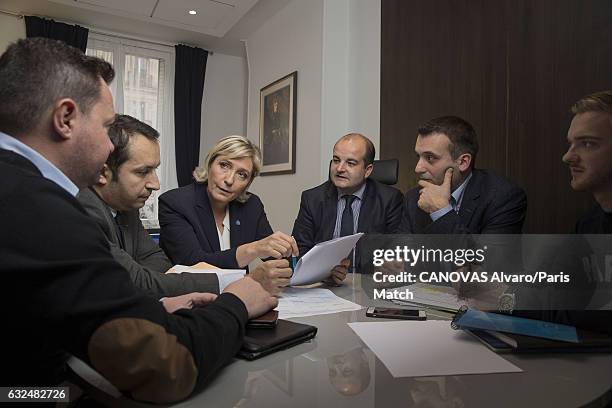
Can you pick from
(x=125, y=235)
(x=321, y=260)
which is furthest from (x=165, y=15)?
(x=321, y=260)

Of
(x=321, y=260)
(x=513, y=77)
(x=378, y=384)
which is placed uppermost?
(x=513, y=77)

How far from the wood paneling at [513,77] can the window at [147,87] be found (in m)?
3.20

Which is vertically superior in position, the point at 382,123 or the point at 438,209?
the point at 382,123

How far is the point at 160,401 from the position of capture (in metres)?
0.60

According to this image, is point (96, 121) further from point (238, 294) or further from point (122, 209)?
point (122, 209)

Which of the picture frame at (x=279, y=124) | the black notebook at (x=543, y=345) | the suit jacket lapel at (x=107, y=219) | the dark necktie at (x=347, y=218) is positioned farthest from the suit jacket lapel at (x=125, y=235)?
the picture frame at (x=279, y=124)

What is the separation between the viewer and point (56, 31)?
442 centimetres

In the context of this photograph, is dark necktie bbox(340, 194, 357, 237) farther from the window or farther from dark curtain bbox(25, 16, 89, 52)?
dark curtain bbox(25, 16, 89, 52)

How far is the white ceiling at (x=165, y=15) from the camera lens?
3.90m

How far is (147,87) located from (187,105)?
51 cm

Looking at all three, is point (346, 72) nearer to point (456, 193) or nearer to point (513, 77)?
point (513, 77)

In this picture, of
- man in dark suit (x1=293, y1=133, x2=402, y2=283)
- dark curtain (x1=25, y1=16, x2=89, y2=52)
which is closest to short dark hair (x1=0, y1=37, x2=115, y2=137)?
man in dark suit (x1=293, y1=133, x2=402, y2=283)

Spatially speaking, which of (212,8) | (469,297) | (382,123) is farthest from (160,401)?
(212,8)

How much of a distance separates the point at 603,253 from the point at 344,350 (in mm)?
1084
